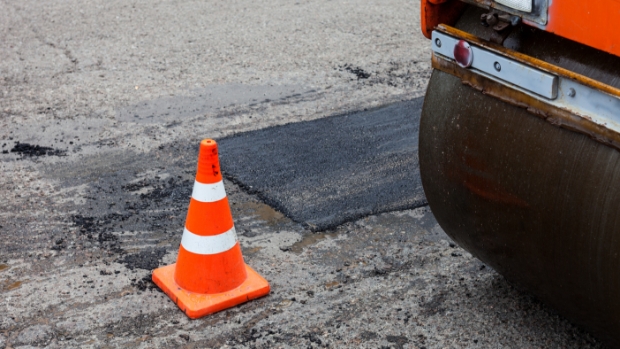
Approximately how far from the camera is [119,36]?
22.0 feet

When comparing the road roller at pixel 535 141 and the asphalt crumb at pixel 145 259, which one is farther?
the asphalt crumb at pixel 145 259

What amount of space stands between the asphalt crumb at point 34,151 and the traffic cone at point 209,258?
5.64 feet

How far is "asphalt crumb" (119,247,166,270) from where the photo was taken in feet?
11.3

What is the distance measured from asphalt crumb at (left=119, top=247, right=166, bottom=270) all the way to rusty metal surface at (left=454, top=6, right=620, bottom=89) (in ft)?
5.79

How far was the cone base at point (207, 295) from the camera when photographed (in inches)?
121

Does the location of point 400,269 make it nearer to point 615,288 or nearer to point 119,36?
point 615,288

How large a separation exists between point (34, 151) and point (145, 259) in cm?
150

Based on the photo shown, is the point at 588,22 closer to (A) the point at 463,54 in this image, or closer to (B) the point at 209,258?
(A) the point at 463,54

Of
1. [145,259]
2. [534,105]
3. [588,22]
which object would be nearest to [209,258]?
[145,259]

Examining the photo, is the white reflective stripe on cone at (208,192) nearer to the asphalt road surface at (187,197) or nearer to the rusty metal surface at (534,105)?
the asphalt road surface at (187,197)

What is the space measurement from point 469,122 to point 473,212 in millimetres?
318

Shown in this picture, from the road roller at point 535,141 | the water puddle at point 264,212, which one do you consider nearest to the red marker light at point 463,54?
the road roller at point 535,141

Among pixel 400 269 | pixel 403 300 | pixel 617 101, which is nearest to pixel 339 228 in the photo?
pixel 400 269

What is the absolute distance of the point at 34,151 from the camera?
15.1 feet
